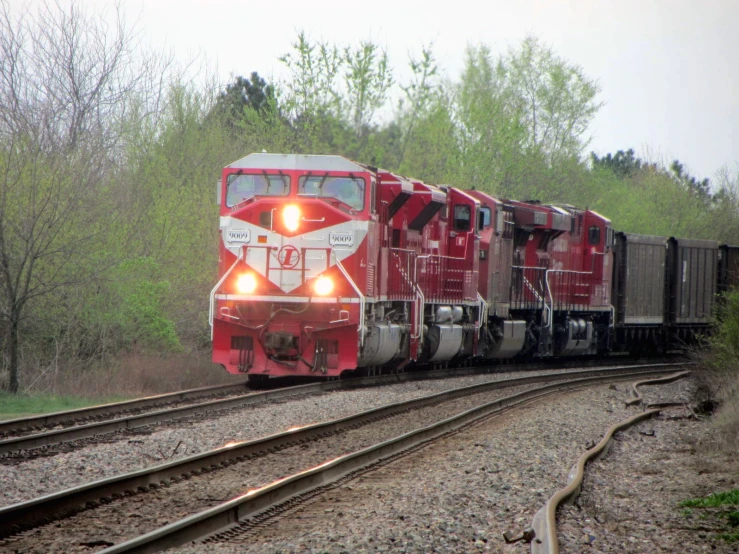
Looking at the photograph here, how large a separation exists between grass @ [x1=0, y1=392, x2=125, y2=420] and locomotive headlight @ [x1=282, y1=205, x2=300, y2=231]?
343 cm

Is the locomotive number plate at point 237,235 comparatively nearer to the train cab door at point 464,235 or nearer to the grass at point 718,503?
the train cab door at point 464,235

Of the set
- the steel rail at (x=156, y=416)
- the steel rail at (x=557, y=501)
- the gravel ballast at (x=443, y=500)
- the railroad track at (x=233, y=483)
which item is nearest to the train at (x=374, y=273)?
the steel rail at (x=156, y=416)

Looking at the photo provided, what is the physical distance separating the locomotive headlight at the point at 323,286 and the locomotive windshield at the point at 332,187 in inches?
46.6

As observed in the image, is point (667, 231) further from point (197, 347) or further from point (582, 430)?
point (582, 430)

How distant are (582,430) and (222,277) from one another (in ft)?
20.2

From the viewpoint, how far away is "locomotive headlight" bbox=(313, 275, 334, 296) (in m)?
14.3

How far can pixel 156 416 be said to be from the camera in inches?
411

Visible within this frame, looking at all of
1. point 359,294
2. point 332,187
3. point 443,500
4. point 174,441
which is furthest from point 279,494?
point 332,187

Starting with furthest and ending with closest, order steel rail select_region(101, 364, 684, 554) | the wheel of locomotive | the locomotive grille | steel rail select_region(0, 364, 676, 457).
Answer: the wheel of locomotive → the locomotive grille → steel rail select_region(0, 364, 676, 457) → steel rail select_region(101, 364, 684, 554)

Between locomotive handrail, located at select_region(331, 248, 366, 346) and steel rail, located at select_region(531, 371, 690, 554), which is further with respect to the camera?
locomotive handrail, located at select_region(331, 248, 366, 346)

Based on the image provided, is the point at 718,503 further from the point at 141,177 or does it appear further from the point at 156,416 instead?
the point at 141,177

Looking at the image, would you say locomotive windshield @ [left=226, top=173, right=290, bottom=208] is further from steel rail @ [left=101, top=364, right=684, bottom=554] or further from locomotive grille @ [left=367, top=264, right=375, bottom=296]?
steel rail @ [left=101, top=364, right=684, bottom=554]

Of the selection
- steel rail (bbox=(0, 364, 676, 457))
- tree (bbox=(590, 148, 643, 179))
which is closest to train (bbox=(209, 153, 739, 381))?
steel rail (bbox=(0, 364, 676, 457))

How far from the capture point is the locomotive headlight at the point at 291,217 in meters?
14.4
